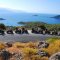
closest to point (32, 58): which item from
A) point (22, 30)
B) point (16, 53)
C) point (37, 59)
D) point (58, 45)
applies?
point (37, 59)

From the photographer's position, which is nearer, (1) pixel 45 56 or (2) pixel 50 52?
(1) pixel 45 56

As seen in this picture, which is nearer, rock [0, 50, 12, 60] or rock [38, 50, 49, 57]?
rock [0, 50, 12, 60]

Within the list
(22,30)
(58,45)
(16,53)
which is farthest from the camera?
(22,30)

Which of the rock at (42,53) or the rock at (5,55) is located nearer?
the rock at (5,55)

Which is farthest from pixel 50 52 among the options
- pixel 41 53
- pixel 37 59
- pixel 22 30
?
pixel 22 30

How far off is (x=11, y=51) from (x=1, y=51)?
0.71 meters

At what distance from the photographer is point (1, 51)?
15.5 m

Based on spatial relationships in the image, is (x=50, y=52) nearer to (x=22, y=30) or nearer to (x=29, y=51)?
(x=29, y=51)

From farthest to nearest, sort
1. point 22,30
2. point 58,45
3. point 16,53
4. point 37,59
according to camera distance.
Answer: point 22,30 → point 58,45 → point 16,53 → point 37,59

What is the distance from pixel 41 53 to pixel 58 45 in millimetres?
2787

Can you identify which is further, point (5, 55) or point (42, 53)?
point (42, 53)

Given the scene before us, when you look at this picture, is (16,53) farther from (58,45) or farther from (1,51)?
(58,45)

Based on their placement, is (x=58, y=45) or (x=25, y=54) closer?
(x=25, y=54)

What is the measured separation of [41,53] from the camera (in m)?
15.5
